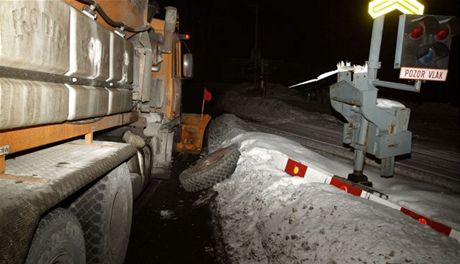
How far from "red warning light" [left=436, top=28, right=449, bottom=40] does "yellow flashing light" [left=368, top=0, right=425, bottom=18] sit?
2.07 feet

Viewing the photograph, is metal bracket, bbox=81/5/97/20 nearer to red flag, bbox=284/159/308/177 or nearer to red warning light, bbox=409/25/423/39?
red flag, bbox=284/159/308/177

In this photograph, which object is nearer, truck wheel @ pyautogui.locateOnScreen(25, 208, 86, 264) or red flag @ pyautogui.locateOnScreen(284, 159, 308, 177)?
truck wheel @ pyautogui.locateOnScreen(25, 208, 86, 264)

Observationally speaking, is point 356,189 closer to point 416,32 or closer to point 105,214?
point 416,32

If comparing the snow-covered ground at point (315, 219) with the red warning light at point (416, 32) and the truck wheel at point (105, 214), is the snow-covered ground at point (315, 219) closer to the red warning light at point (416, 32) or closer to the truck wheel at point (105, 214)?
the truck wheel at point (105, 214)

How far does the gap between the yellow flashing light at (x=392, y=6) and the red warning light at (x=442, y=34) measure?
63 centimetres

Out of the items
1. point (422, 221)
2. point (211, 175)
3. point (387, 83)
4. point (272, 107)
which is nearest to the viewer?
point (422, 221)

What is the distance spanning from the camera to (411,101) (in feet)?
81.0

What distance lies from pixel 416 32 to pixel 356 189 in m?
2.27

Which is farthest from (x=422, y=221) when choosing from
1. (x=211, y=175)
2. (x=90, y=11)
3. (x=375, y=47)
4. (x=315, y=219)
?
(x=90, y=11)

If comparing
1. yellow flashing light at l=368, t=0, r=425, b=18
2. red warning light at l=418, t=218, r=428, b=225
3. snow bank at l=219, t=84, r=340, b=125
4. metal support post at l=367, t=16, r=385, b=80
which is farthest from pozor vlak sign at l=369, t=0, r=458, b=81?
snow bank at l=219, t=84, r=340, b=125

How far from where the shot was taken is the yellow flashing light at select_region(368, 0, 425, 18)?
466 centimetres

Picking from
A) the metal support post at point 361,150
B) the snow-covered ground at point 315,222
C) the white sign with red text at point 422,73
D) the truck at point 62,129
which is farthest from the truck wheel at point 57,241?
the metal support post at point 361,150

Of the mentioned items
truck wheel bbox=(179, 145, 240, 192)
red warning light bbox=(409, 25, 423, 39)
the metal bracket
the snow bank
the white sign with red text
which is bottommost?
truck wheel bbox=(179, 145, 240, 192)

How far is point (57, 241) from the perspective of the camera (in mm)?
2143
